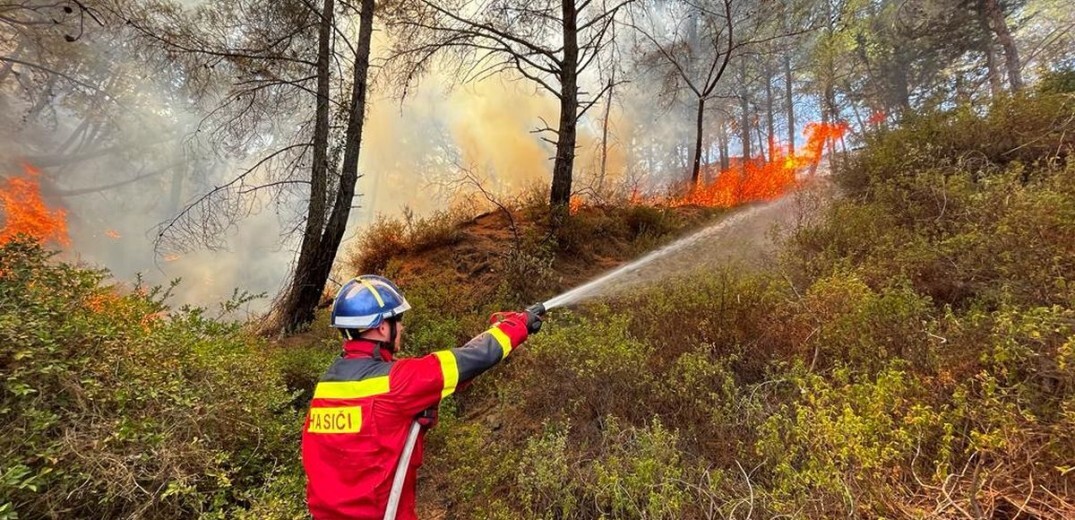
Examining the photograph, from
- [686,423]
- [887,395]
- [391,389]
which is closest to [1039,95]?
[887,395]

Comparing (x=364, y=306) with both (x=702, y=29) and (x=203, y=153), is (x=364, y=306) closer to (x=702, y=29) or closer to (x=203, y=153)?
(x=702, y=29)

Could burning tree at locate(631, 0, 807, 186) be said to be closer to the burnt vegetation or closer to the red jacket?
the burnt vegetation

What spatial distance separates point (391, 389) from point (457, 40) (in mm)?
6987

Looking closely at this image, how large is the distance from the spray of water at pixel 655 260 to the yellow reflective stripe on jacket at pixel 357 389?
183 centimetres

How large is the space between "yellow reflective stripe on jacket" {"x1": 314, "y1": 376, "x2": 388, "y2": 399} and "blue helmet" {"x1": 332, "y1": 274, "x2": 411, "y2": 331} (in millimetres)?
337

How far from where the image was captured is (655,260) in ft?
22.9

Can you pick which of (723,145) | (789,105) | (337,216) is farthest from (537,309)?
(723,145)

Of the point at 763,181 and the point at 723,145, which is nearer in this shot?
the point at 763,181

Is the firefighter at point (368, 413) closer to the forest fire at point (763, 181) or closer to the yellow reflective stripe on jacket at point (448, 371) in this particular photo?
the yellow reflective stripe on jacket at point (448, 371)

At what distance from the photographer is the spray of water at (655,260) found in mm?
5882

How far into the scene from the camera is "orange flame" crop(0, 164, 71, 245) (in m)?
18.4

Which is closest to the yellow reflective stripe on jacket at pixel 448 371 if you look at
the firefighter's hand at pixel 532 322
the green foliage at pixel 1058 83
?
the firefighter's hand at pixel 532 322

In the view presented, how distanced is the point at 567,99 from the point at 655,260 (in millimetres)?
3131

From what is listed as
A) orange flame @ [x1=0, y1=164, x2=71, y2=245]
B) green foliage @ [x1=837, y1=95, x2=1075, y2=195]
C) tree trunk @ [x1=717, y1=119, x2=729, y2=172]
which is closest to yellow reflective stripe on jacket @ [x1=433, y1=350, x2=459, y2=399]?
green foliage @ [x1=837, y1=95, x2=1075, y2=195]
